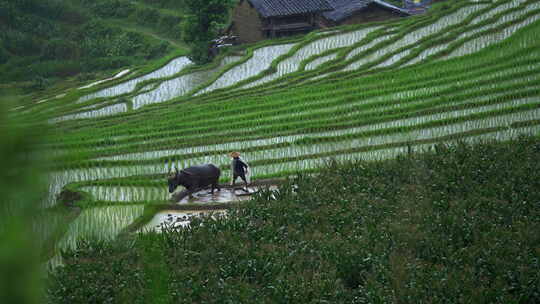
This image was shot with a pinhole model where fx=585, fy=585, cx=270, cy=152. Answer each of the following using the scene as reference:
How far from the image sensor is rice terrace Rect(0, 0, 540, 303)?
298 centimetres

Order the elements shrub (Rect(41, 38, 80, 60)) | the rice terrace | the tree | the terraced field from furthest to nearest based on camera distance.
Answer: shrub (Rect(41, 38, 80, 60)) → the tree → the terraced field → the rice terrace

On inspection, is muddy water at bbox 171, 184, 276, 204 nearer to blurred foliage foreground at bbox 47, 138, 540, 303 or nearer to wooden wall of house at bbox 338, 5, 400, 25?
blurred foliage foreground at bbox 47, 138, 540, 303

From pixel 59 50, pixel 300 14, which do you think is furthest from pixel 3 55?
pixel 300 14

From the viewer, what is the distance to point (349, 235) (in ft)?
18.0

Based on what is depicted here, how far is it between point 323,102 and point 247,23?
508 inches

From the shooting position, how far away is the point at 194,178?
852 cm

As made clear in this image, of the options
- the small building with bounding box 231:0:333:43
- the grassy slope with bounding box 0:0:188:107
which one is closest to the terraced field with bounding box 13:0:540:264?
the small building with bounding box 231:0:333:43

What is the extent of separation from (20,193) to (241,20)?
26.6 m

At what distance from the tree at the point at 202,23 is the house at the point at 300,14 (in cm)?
157

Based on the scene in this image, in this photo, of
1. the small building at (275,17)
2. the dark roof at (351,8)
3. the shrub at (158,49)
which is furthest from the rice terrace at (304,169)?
the shrub at (158,49)

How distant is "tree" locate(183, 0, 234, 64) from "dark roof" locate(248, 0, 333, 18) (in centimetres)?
141

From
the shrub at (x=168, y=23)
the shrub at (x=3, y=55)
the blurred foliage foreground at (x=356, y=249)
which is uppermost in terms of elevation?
the shrub at (x=168, y=23)

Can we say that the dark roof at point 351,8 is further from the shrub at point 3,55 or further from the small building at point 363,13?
the shrub at point 3,55

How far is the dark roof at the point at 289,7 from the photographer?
80.3ft
